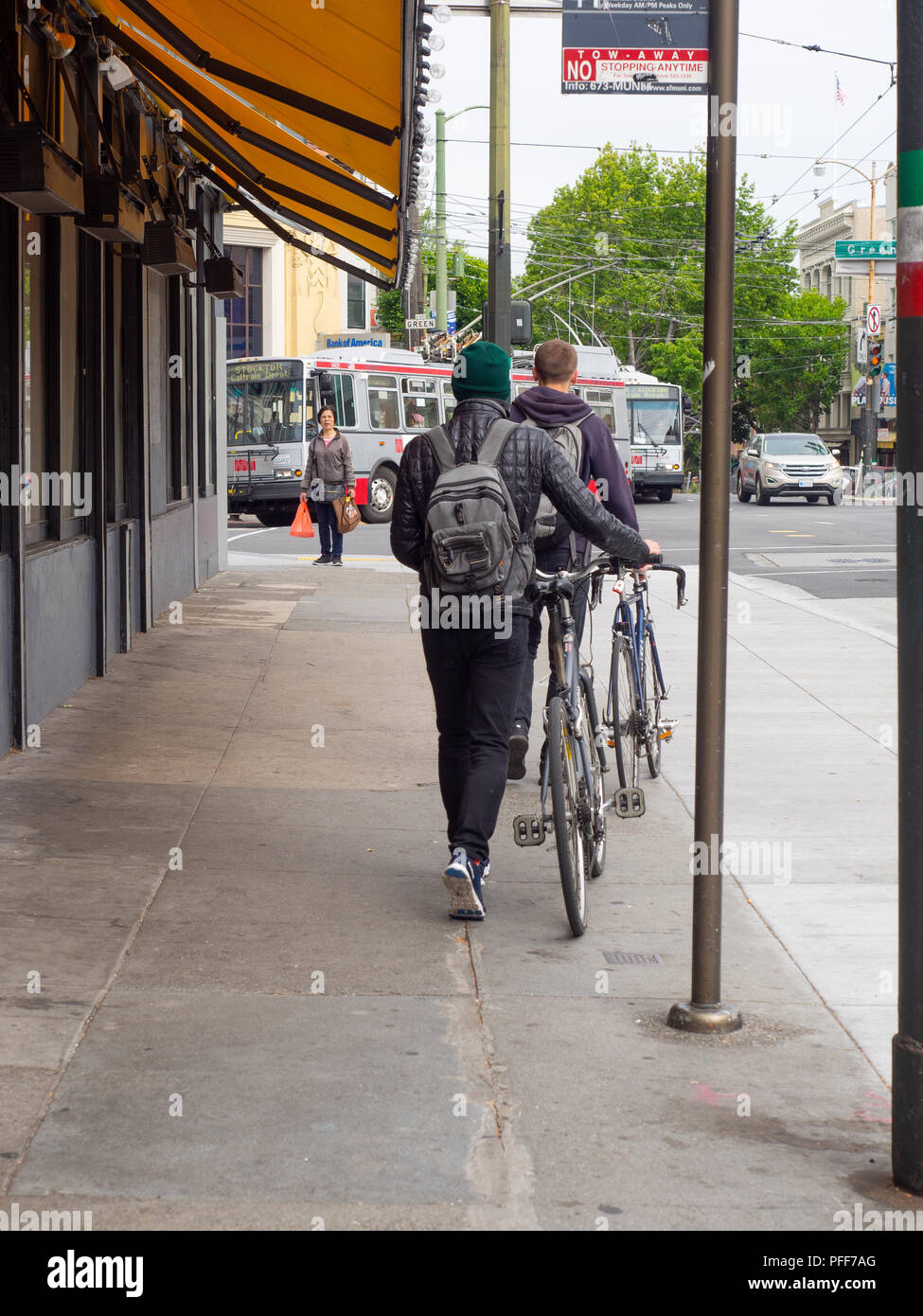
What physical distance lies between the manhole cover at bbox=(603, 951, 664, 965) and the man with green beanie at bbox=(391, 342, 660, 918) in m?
0.50

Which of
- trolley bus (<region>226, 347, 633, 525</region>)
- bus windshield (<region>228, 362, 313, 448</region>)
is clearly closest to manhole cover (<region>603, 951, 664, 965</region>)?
trolley bus (<region>226, 347, 633, 525</region>)

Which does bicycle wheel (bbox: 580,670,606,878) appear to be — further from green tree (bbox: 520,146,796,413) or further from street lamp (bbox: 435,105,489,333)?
green tree (bbox: 520,146,796,413)

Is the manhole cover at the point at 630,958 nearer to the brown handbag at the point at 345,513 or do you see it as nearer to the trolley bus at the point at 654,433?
the brown handbag at the point at 345,513

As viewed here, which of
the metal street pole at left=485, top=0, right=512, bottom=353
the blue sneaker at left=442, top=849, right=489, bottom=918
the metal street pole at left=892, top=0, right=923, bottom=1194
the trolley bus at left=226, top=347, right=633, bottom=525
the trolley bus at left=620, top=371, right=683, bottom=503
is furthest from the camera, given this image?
the trolley bus at left=620, top=371, right=683, bottom=503

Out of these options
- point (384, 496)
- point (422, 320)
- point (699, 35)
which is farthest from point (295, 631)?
point (422, 320)

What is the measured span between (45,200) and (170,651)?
182 inches

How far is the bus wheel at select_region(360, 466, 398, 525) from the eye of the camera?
30.8 metres

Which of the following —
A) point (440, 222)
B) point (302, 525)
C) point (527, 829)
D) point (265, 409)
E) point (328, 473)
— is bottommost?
point (527, 829)

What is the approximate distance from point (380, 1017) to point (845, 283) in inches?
3642

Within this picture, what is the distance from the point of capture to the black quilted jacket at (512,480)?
17.8 ft

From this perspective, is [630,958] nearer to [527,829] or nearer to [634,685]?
[527,829]

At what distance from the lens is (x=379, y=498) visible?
31.1 metres

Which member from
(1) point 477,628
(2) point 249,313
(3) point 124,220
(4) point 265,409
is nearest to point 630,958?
(1) point 477,628

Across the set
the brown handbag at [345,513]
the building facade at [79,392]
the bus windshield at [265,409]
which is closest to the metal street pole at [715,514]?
the building facade at [79,392]
